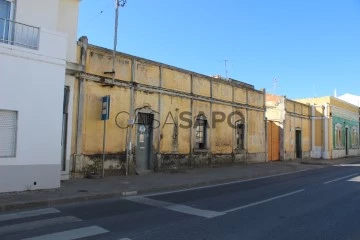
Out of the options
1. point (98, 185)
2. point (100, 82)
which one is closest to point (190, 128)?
point (100, 82)

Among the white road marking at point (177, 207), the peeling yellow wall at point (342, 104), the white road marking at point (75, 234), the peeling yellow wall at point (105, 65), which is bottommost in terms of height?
the white road marking at point (75, 234)

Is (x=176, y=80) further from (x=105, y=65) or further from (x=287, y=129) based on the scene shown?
(x=287, y=129)

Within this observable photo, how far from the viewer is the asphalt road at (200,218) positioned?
6.96 meters

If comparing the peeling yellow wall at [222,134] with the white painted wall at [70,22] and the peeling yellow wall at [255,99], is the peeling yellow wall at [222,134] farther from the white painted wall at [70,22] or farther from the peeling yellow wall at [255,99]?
the white painted wall at [70,22]

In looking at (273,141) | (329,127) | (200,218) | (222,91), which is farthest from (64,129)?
(329,127)

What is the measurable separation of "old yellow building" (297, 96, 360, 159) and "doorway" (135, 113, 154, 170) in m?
22.3

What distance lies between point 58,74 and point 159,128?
7.03 metres

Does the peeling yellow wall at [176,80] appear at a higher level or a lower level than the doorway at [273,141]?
higher

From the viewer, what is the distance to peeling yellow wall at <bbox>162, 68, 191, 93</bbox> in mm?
18906

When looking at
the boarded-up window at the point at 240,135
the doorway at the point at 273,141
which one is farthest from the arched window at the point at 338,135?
the boarded-up window at the point at 240,135

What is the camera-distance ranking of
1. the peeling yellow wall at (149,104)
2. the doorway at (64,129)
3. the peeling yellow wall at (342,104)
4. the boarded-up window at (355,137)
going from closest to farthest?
the doorway at (64,129) < the peeling yellow wall at (149,104) < the peeling yellow wall at (342,104) < the boarded-up window at (355,137)

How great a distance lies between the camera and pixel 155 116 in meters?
18.2

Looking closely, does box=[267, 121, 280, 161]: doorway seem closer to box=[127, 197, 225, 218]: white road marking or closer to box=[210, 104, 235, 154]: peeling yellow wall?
box=[210, 104, 235, 154]: peeling yellow wall

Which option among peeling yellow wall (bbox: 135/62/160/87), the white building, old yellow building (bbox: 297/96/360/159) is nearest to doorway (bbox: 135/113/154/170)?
peeling yellow wall (bbox: 135/62/160/87)
